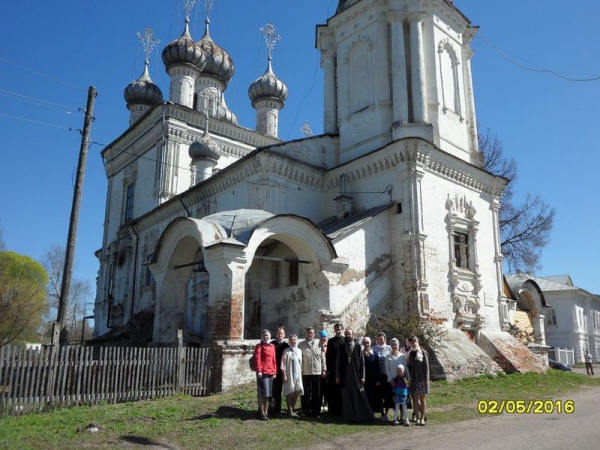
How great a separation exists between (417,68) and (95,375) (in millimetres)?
13430

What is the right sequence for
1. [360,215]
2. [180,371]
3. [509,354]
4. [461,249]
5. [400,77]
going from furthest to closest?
[400,77] < [461,249] < [360,215] < [509,354] < [180,371]

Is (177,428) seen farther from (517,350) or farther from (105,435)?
(517,350)

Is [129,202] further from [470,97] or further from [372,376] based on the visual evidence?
[372,376]

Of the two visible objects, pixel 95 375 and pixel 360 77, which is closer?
pixel 95 375

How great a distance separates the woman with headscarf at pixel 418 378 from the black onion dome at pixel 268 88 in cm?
2312

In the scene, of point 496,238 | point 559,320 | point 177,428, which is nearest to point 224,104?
point 496,238

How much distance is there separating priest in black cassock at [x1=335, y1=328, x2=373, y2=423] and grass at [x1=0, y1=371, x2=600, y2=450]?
0.90ft

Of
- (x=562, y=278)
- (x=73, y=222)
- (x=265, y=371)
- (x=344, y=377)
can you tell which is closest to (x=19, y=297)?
(x=73, y=222)

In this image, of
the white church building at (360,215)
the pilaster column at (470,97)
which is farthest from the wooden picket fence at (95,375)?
the pilaster column at (470,97)

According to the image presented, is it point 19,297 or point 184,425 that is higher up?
point 19,297

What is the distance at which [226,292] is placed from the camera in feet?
36.5

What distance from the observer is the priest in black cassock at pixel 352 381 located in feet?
26.1

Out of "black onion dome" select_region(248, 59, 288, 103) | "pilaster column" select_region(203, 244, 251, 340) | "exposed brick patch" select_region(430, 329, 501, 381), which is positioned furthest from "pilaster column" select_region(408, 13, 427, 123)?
"black onion dome" select_region(248, 59, 288, 103)

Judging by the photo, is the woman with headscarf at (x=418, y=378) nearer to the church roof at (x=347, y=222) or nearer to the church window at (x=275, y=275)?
the church roof at (x=347, y=222)
